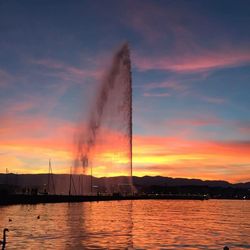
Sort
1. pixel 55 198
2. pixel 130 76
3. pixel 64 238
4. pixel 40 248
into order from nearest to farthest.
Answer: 1. pixel 40 248
2. pixel 64 238
3. pixel 130 76
4. pixel 55 198

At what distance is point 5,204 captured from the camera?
147 meters

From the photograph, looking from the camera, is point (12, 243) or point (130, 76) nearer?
point (12, 243)

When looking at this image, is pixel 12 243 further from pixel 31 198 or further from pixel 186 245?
pixel 31 198

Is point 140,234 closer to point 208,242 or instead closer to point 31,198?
point 208,242

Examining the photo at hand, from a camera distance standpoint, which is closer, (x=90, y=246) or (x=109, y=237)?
(x=90, y=246)

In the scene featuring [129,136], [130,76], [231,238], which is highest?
→ [130,76]

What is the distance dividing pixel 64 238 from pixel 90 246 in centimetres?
817

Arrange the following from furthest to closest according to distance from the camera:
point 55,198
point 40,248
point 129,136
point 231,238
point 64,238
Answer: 1. point 55,198
2. point 129,136
3. point 231,238
4. point 64,238
5. point 40,248

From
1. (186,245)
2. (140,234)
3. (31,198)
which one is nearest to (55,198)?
(31,198)

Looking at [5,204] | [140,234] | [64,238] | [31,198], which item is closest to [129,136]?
[140,234]

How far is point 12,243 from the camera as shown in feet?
154

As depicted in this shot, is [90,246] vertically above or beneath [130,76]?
beneath

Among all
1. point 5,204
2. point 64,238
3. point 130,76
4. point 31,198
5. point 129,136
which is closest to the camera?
point 64,238

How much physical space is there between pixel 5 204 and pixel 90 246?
10751cm
